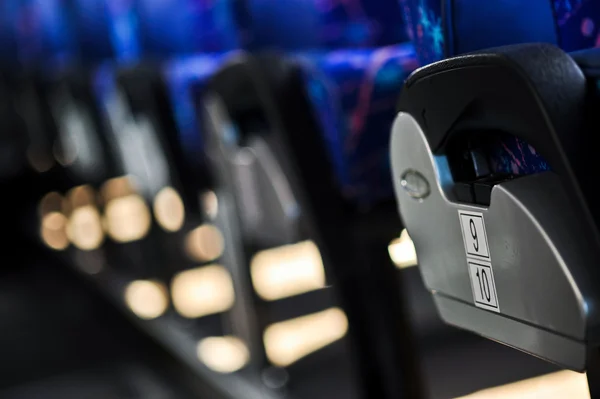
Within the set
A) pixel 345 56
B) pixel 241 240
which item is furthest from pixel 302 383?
pixel 345 56

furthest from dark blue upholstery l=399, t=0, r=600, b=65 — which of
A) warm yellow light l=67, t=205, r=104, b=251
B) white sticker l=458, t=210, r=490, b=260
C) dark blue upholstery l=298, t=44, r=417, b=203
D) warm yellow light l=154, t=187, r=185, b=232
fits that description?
warm yellow light l=67, t=205, r=104, b=251

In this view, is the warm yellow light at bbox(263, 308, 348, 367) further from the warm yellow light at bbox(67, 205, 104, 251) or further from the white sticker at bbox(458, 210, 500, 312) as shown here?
the white sticker at bbox(458, 210, 500, 312)

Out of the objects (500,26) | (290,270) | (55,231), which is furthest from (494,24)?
(55,231)

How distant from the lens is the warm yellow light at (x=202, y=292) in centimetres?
253

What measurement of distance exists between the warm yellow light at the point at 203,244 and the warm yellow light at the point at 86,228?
538mm

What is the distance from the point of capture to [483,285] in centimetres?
56

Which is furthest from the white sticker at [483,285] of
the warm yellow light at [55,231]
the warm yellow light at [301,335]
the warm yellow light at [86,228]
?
the warm yellow light at [55,231]

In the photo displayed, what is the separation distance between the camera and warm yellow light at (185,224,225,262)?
2.68 m

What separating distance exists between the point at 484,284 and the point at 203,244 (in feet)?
7.28

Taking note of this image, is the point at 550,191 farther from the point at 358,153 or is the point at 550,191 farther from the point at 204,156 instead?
the point at 204,156

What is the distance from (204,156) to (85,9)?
1.38m

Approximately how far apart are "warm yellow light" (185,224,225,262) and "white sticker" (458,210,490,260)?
213 cm

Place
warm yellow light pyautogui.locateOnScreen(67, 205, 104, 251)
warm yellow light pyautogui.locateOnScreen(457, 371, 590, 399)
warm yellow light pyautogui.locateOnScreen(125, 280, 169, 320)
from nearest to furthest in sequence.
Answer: warm yellow light pyautogui.locateOnScreen(457, 371, 590, 399) → warm yellow light pyautogui.locateOnScreen(125, 280, 169, 320) → warm yellow light pyautogui.locateOnScreen(67, 205, 104, 251)

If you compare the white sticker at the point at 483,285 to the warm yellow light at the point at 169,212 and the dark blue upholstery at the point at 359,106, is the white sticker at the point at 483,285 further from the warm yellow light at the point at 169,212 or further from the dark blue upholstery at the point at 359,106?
the warm yellow light at the point at 169,212
